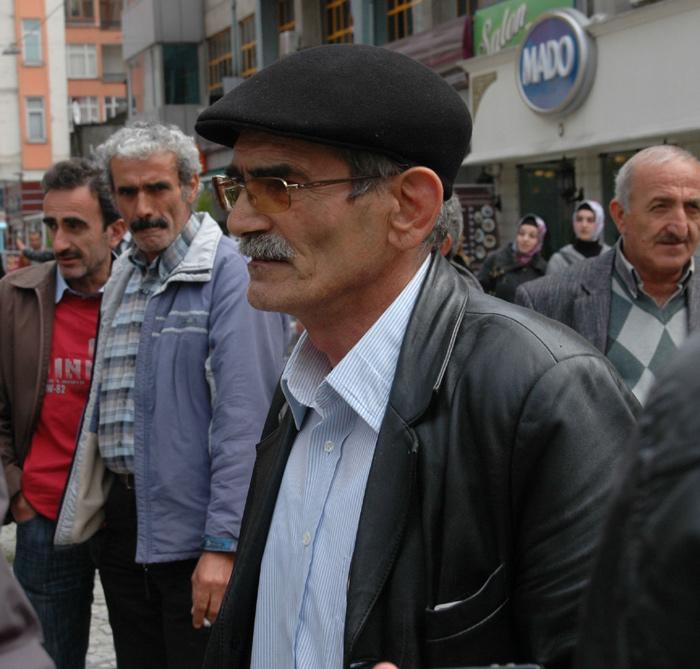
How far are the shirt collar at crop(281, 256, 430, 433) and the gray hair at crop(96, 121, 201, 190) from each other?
6.40ft

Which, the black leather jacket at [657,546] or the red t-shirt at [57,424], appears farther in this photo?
the red t-shirt at [57,424]

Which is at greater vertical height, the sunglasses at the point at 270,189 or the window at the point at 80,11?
the window at the point at 80,11

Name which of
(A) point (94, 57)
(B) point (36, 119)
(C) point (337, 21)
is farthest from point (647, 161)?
(A) point (94, 57)

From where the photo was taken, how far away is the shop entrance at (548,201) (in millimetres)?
16078

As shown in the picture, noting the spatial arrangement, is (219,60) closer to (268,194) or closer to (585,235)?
(585,235)

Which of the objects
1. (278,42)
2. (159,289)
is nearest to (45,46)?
(278,42)

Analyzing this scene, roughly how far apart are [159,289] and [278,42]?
24861mm

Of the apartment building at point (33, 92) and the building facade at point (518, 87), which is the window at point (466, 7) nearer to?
the building facade at point (518, 87)

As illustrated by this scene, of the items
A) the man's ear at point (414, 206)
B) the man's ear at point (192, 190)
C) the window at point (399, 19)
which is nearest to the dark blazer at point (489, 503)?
the man's ear at point (414, 206)

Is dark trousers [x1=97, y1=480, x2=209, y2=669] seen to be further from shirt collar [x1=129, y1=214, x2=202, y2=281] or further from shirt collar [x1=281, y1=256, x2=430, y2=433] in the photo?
shirt collar [x1=281, y1=256, x2=430, y2=433]

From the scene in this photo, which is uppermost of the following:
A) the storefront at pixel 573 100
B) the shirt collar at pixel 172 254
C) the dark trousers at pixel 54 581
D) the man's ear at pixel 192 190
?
the storefront at pixel 573 100

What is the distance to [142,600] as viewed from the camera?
3812 mm

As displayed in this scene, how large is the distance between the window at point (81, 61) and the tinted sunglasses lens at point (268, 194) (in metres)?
70.7

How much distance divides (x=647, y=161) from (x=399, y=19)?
18501 mm
